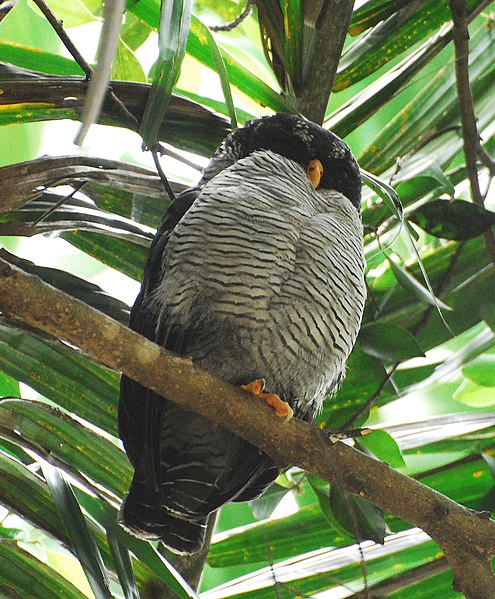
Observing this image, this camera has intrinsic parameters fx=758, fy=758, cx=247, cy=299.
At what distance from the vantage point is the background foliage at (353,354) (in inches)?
58.2

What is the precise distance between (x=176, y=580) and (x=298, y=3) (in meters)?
1.32

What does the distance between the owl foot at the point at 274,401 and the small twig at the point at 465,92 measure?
812 mm

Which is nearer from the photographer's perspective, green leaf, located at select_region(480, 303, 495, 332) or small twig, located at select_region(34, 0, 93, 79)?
small twig, located at select_region(34, 0, 93, 79)

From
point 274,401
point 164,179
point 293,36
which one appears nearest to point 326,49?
point 293,36

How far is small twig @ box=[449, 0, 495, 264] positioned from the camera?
1938 millimetres

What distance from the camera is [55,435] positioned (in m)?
1.48

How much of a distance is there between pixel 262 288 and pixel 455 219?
59cm

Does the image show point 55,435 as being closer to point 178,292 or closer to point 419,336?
point 178,292

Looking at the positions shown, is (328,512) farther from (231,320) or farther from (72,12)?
(72,12)

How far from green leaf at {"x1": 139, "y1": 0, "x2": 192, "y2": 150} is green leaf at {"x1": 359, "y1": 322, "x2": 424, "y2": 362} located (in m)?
0.82

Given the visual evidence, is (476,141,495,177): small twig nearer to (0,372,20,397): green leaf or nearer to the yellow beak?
the yellow beak

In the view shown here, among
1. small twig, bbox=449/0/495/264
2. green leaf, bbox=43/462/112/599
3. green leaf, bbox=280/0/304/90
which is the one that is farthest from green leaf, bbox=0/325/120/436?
small twig, bbox=449/0/495/264

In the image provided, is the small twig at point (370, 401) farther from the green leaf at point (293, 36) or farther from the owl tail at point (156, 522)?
the green leaf at point (293, 36)

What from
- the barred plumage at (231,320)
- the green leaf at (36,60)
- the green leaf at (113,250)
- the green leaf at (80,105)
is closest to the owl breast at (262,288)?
the barred plumage at (231,320)
